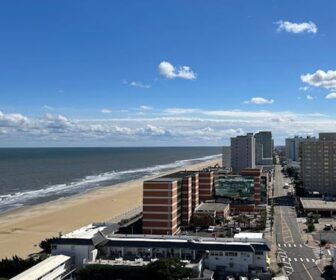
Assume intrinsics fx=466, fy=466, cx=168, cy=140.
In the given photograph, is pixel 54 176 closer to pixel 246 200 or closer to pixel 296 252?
pixel 246 200

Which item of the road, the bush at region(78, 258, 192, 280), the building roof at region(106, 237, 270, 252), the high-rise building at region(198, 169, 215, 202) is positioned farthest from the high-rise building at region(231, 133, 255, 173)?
the bush at region(78, 258, 192, 280)

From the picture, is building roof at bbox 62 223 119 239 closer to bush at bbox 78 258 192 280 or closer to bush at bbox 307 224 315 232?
bush at bbox 78 258 192 280

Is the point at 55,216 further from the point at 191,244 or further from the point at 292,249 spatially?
the point at 292,249

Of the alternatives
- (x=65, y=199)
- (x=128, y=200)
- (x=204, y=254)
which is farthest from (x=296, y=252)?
(x=65, y=199)

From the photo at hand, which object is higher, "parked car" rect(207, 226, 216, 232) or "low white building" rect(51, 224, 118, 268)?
"low white building" rect(51, 224, 118, 268)

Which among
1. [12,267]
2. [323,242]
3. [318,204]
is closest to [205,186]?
[318,204]

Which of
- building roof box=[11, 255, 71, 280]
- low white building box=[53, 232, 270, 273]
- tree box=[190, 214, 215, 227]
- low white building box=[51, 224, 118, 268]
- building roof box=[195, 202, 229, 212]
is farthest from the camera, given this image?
building roof box=[195, 202, 229, 212]
